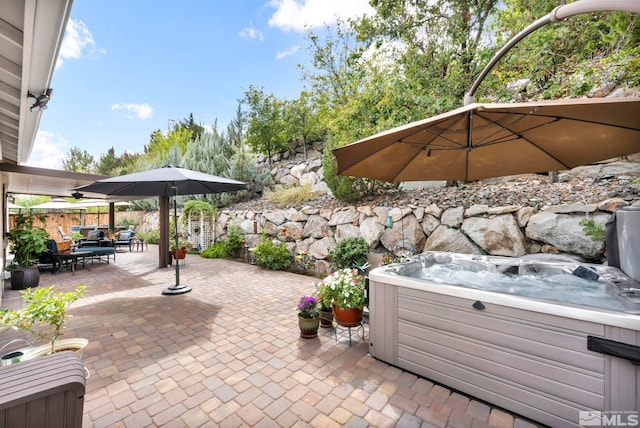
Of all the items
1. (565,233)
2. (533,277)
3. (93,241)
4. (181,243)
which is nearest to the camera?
(533,277)

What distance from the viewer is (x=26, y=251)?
5805 millimetres

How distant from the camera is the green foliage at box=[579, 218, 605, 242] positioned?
351cm

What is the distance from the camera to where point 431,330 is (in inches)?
92.7

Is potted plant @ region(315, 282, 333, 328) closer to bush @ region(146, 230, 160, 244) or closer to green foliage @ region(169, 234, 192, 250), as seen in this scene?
green foliage @ region(169, 234, 192, 250)

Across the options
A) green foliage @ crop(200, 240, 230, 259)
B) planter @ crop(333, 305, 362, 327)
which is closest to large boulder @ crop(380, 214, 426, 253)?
planter @ crop(333, 305, 362, 327)

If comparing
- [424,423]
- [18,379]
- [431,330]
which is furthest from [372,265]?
[18,379]

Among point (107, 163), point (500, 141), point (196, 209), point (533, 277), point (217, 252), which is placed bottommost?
point (217, 252)

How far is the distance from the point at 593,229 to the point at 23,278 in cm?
1028

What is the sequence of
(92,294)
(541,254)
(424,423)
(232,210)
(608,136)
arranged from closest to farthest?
(424,423) < (608,136) < (541,254) < (92,294) < (232,210)

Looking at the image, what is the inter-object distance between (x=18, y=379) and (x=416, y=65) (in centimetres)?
727

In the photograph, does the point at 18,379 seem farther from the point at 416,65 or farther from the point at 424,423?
the point at 416,65

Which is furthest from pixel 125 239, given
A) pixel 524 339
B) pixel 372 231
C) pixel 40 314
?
pixel 524 339

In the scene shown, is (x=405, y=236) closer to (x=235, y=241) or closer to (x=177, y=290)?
(x=177, y=290)

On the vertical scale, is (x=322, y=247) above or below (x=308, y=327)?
above
